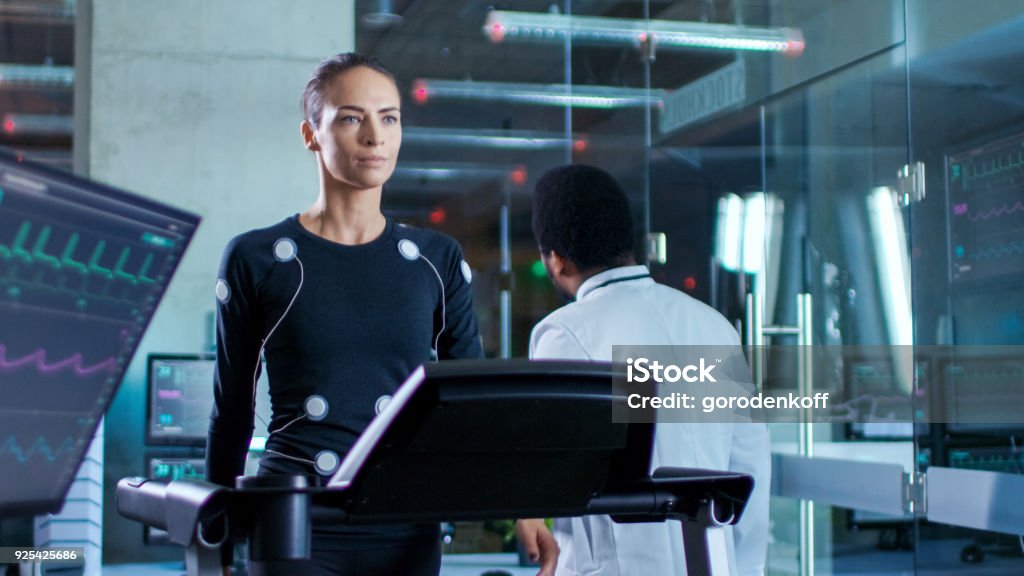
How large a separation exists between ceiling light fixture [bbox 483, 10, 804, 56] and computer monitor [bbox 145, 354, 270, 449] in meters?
2.44

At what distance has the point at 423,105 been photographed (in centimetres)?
608

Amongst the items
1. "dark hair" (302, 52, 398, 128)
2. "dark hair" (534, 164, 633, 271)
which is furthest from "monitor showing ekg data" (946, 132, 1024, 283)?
"dark hair" (302, 52, 398, 128)

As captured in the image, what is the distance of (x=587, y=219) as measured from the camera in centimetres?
219

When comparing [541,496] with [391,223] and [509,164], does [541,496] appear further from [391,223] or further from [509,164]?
[509,164]

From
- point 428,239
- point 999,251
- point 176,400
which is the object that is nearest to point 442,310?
point 428,239

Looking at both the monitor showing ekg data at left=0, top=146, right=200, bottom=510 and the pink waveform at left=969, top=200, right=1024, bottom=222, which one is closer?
the monitor showing ekg data at left=0, top=146, right=200, bottom=510

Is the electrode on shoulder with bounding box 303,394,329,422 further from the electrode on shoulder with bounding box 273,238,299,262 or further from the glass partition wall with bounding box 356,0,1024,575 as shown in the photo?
the glass partition wall with bounding box 356,0,1024,575

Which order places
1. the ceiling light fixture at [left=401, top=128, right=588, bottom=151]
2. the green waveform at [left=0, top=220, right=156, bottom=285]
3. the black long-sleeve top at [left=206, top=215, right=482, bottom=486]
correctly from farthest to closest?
the ceiling light fixture at [left=401, top=128, right=588, bottom=151]
the black long-sleeve top at [left=206, top=215, right=482, bottom=486]
the green waveform at [left=0, top=220, right=156, bottom=285]

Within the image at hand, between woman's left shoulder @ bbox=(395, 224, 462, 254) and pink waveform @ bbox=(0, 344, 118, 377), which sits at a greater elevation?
woman's left shoulder @ bbox=(395, 224, 462, 254)

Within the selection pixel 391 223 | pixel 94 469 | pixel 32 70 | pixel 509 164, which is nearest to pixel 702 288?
pixel 509 164

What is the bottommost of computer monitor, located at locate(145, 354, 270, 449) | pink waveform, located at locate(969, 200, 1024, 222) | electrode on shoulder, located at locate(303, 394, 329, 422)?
computer monitor, located at locate(145, 354, 270, 449)

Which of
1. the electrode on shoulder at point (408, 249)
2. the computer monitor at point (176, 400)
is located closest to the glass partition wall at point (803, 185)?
the computer monitor at point (176, 400)

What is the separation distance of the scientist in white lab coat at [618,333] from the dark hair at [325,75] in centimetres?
64

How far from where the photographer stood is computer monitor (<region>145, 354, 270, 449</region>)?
4082mm
